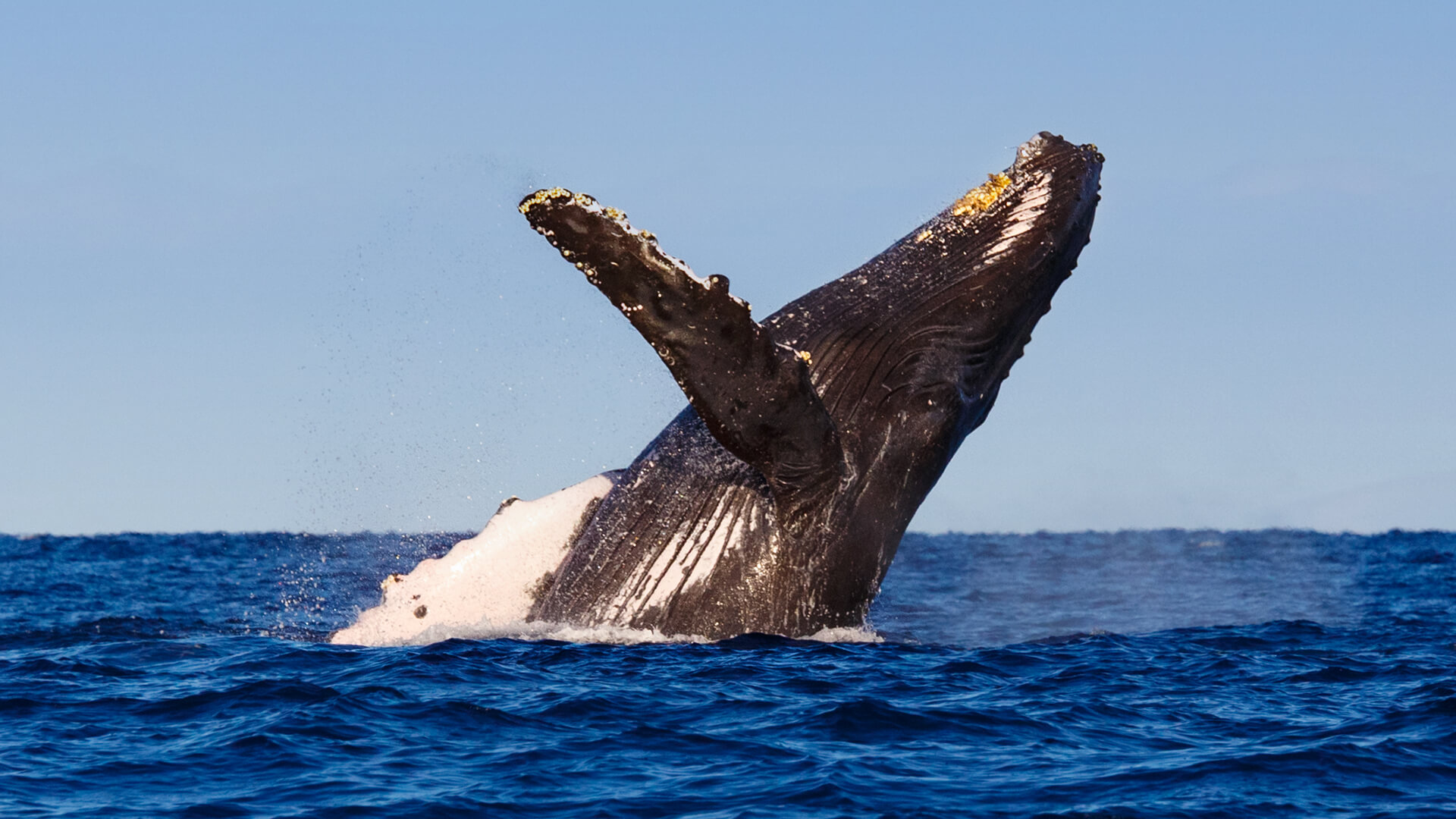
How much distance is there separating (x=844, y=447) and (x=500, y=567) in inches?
109

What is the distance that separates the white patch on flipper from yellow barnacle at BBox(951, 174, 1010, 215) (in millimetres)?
3295

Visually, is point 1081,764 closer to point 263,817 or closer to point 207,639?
point 263,817

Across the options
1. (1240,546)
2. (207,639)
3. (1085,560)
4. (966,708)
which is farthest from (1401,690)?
(1240,546)

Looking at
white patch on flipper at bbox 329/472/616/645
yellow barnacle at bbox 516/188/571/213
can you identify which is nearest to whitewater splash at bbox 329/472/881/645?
white patch on flipper at bbox 329/472/616/645

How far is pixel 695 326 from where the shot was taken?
9023 mm

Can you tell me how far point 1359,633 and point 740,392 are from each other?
8531mm

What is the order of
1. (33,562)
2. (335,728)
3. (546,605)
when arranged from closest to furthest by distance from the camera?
(335,728) < (546,605) < (33,562)

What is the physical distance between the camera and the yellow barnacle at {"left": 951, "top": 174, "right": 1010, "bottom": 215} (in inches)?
450

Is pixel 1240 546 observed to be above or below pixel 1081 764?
above

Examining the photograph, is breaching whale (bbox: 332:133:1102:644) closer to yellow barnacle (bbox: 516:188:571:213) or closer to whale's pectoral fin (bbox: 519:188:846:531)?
whale's pectoral fin (bbox: 519:188:846:531)

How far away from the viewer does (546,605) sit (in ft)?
37.0

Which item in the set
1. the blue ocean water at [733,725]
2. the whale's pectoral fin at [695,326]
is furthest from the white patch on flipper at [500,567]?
the whale's pectoral fin at [695,326]

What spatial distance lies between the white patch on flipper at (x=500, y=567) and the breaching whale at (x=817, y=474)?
0.04 feet

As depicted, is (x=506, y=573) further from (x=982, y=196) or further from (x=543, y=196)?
(x=982, y=196)
